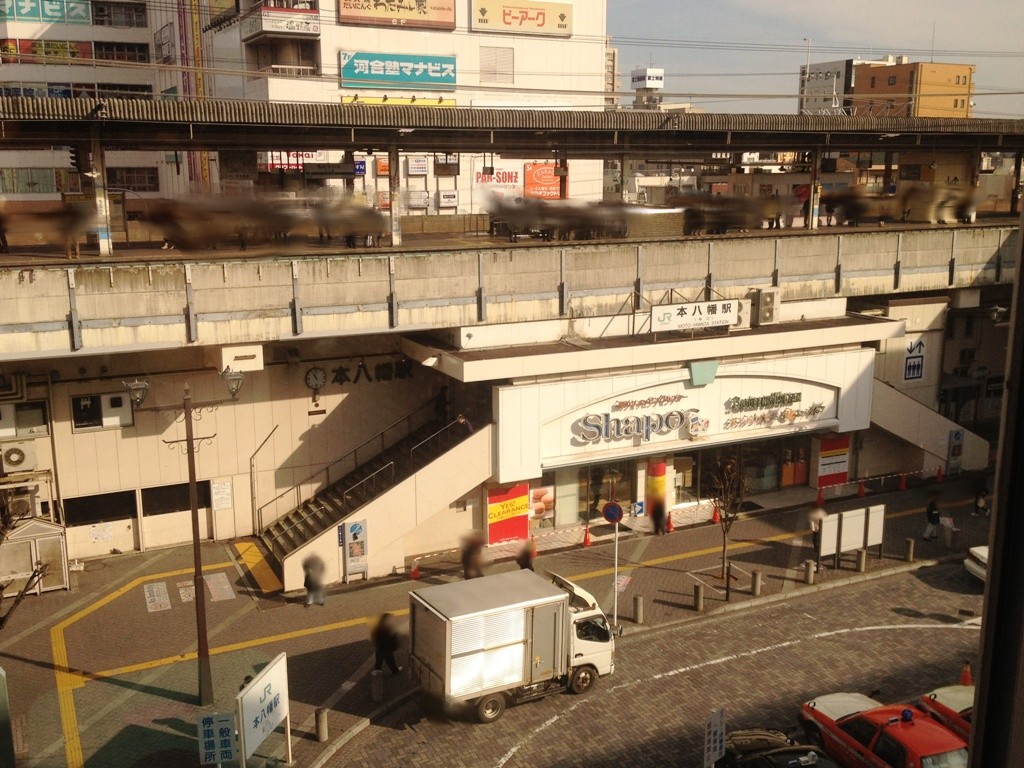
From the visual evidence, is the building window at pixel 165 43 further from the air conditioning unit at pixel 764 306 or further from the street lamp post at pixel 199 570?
the street lamp post at pixel 199 570

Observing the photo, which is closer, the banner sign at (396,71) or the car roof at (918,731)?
the car roof at (918,731)

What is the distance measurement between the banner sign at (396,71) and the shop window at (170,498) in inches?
883

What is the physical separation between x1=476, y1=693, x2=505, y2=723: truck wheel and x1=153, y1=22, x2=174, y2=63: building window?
125 ft

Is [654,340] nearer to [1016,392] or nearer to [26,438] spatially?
[26,438]

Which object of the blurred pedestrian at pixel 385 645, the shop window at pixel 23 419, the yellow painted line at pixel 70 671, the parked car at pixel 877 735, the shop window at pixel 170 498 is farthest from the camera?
the shop window at pixel 170 498

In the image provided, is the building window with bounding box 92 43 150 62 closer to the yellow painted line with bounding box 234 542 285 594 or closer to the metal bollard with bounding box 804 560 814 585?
the yellow painted line with bounding box 234 542 285 594

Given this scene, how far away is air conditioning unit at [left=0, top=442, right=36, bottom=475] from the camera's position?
16.0 meters

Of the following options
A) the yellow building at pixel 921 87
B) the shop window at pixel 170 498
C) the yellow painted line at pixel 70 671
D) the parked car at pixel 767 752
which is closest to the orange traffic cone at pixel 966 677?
the parked car at pixel 767 752

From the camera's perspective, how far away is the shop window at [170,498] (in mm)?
17516

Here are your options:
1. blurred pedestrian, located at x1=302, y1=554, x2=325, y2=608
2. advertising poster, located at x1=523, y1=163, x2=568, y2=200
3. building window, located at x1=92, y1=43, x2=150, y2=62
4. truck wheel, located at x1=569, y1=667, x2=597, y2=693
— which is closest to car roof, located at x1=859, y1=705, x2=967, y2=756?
truck wheel, located at x1=569, y1=667, x2=597, y2=693

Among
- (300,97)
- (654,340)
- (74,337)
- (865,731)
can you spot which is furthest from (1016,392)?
(300,97)

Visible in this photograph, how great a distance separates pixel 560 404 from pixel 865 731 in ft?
27.1

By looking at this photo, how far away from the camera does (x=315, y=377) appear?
59.2 feet

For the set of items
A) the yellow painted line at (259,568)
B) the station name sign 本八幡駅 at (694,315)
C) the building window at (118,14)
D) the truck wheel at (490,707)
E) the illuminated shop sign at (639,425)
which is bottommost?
the yellow painted line at (259,568)
